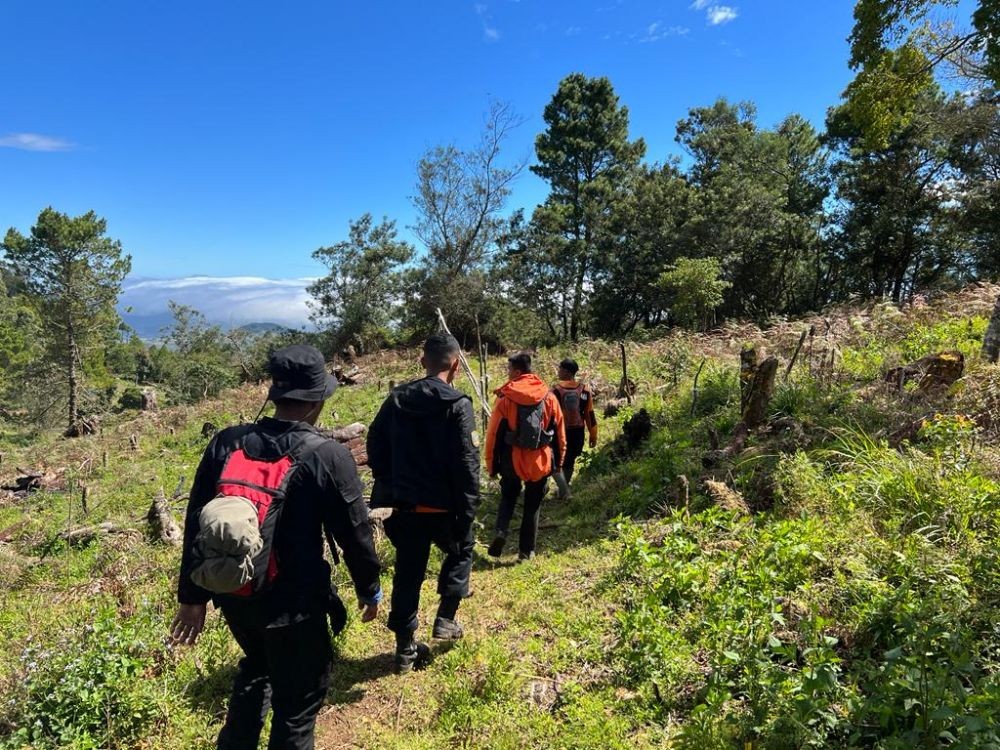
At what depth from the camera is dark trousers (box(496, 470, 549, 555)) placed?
4.63 metres

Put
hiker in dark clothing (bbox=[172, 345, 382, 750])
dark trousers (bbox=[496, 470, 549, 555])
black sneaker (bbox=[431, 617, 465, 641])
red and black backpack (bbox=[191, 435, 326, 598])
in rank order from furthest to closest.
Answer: dark trousers (bbox=[496, 470, 549, 555]) → black sneaker (bbox=[431, 617, 465, 641]) → hiker in dark clothing (bbox=[172, 345, 382, 750]) → red and black backpack (bbox=[191, 435, 326, 598])

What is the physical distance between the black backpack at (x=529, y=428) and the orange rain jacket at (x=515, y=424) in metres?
0.04

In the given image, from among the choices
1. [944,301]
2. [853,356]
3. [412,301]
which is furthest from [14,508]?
[412,301]

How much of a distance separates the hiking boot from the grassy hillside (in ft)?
0.25

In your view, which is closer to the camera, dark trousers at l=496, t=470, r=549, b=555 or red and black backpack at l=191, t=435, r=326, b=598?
red and black backpack at l=191, t=435, r=326, b=598

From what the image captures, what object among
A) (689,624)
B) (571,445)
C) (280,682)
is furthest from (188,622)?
(571,445)

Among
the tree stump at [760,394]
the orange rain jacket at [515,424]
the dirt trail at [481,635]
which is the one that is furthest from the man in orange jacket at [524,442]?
the tree stump at [760,394]

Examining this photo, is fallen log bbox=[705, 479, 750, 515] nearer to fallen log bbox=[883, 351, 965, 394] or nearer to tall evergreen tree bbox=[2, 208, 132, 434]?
fallen log bbox=[883, 351, 965, 394]

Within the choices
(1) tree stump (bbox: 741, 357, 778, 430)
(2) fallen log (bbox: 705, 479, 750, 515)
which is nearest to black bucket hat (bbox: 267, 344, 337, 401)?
(2) fallen log (bbox: 705, 479, 750, 515)

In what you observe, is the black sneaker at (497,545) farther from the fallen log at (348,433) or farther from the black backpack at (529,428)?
the fallen log at (348,433)

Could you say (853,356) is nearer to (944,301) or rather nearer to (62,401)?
(944,301)

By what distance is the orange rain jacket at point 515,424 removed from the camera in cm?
444

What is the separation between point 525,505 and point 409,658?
1.72 meters

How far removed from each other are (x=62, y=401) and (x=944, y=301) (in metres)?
32.0
